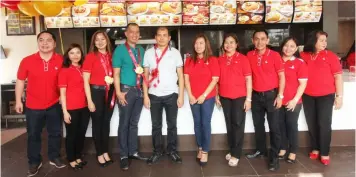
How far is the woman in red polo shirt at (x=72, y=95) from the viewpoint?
301cm

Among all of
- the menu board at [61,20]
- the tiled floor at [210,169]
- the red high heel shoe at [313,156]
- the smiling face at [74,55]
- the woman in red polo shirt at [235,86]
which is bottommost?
the tiled floor at [210,169]

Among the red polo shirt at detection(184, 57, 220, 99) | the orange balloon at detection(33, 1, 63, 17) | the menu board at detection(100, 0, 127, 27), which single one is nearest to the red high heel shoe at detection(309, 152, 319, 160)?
the red polo shirt at detection(184, 57, 220, 99)

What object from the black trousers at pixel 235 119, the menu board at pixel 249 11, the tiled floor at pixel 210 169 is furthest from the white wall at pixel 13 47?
the black trousers at pixel 235 119

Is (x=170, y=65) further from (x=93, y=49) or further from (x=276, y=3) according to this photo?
(x=276, y=3)

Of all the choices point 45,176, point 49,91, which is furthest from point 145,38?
point 45,176

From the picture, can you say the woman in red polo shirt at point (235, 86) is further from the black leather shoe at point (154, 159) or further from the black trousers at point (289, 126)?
the black leather shoe at point (154, 159)

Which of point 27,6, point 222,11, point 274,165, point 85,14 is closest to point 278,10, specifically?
point 222,11

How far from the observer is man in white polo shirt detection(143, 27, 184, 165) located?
306 centimetres

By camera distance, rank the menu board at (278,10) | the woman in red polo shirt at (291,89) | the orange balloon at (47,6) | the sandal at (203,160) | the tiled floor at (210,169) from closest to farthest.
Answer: the tiled floor at (210,169) < the woman in red polo shirt at (291,89) < the sandal at (203,160) < the orange balloon at (47,6) < the menu board at (278,10)

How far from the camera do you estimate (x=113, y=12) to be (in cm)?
466

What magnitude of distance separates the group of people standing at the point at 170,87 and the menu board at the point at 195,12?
71.5 inches

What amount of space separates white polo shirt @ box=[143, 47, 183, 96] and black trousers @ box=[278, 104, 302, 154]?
1.22m

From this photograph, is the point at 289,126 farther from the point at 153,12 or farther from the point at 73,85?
the point at 153,12

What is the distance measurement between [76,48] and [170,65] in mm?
1010
